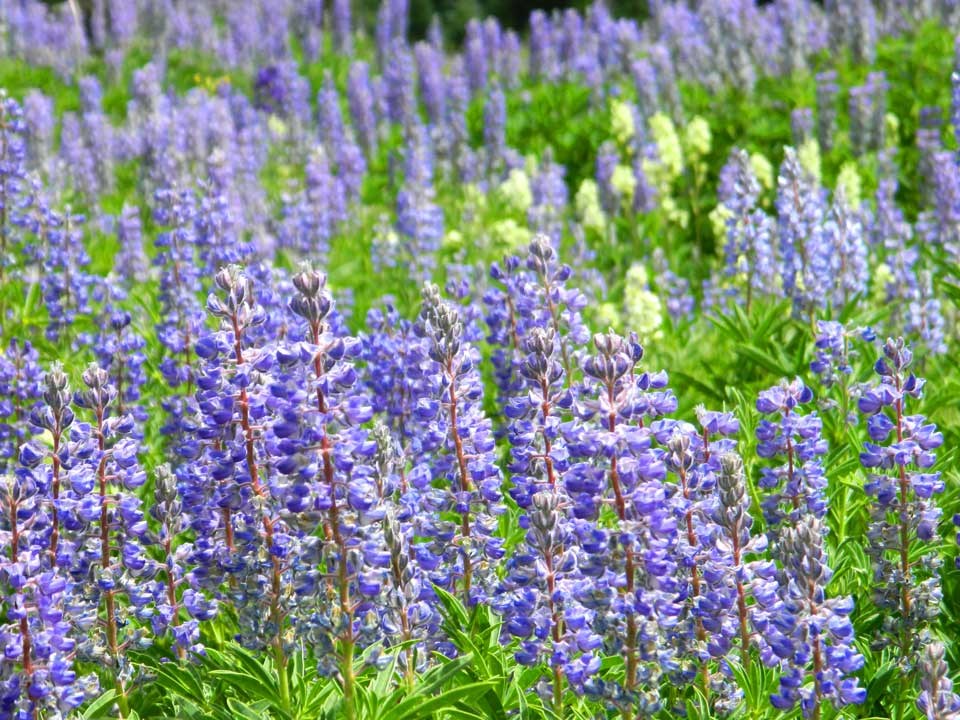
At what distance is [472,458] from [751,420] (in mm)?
1726

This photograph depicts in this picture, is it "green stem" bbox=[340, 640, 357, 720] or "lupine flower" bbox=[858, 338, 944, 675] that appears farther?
"lupine flower" bbox=[858, 338, 944, 675]

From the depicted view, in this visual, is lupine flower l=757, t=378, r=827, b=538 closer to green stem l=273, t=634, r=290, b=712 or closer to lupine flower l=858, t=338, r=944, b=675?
lupine flower l=858, t=338, r=944, b=675

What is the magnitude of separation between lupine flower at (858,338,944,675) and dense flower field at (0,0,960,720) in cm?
1

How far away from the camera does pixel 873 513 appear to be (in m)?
3.38

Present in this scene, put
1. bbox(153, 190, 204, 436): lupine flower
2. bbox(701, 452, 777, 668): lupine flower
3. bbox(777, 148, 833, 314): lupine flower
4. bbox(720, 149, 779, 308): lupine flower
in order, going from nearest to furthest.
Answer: bbox(701, 452, 777, 668): lupine flower
bbox(153, 190, 204, 436): lupine flower
bbox(777, 148, 833, 314): lupine flower
bbox(720, 149, 779, 308): lupine flower

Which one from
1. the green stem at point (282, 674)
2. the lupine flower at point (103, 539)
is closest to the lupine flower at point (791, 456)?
the green stem at point (282, 674)

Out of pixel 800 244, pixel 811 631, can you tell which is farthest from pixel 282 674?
pixel 800 244

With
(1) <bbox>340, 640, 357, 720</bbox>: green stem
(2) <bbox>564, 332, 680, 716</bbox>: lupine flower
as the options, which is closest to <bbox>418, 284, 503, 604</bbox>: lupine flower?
(2) <bbox>564, 332, 680, 716</bbox>: lupine flower

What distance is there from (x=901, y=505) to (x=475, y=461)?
1.14 m

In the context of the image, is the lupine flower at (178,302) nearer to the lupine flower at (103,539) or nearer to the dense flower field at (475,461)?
the dense flower field at (475,461)

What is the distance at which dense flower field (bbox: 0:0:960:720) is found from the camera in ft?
9.07

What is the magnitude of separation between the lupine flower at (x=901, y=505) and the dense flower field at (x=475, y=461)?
0.01 meters

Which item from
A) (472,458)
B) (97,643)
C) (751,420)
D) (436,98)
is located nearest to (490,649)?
(472,458)

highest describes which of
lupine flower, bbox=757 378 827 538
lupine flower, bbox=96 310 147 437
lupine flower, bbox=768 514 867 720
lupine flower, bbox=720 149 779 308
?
lupine flower, bbox=720 149 779 308
